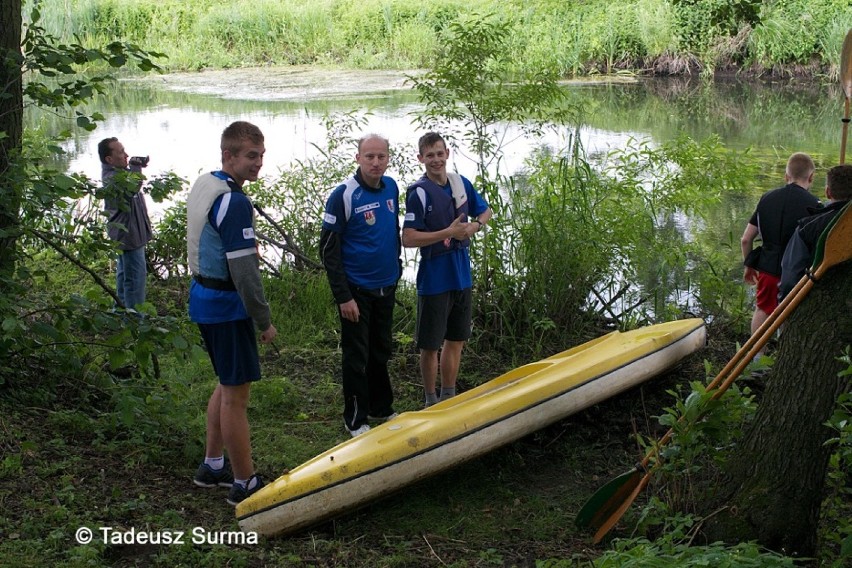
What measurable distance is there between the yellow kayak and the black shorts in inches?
13.5

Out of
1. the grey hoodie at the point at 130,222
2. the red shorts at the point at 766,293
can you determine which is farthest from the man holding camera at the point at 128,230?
the red shorts at the point at 766,293

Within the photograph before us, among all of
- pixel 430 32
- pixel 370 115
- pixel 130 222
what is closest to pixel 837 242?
pixel 130 222

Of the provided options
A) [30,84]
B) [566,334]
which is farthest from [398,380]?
[30,84]

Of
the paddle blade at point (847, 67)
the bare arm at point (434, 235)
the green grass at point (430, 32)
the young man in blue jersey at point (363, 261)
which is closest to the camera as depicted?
the young man in blue jersey at point (363, 261)

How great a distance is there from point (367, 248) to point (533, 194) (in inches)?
107

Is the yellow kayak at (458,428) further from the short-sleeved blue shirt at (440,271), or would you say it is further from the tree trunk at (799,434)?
the tree trunk at (799,434)

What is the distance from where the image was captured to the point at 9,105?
15.3 ft

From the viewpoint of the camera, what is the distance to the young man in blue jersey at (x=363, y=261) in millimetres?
4586

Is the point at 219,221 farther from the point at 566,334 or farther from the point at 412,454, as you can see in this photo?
the point at 566,334

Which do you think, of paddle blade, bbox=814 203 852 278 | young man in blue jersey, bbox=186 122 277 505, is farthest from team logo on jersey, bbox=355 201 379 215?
paddle blade, bbox=814 203 852 278

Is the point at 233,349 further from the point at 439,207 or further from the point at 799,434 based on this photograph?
the point at 799,434

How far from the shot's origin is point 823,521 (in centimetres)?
371

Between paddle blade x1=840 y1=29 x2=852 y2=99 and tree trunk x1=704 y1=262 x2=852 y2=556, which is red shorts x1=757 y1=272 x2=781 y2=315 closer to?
paddle blade x1=840 y1=29 x2=852 y2=99

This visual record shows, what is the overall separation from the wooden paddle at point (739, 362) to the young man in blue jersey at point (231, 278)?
1.47m
